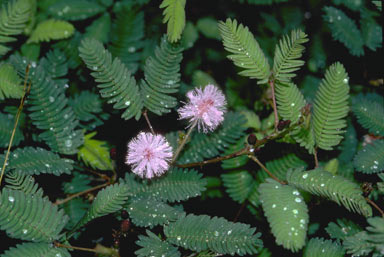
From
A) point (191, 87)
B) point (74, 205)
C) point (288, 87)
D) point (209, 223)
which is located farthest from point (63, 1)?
point (209, 223)

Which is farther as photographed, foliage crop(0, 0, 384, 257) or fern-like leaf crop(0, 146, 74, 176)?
fern-like leaf crop(0, 146, 74, 176)

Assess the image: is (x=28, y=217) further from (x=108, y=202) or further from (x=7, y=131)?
(x=7, y=131)

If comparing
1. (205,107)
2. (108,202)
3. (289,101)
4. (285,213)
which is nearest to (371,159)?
(289,101)

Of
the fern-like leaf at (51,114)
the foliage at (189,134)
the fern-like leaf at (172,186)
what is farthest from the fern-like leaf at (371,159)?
the fern-like leaf at (51,114)

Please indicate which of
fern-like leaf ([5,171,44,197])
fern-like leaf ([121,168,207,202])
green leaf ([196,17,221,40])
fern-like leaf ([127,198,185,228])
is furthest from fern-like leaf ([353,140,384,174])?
fern-like leaf ([5,171,44,197])

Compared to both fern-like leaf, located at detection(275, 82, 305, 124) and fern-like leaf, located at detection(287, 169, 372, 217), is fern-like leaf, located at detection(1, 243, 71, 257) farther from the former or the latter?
fern-like leaf, located at detection(275, 82, 305, 124)

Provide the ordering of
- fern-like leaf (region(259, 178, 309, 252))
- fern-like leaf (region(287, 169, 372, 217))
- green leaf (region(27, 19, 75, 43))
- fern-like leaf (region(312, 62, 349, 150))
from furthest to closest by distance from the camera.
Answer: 1. green leaf (region(27, 19, 75, 43))
2. fern-like leaf (region(312, 62, 349, 150))
3. fern-like leaf (region(287, 169, 372, 217))
4. fern-like leaf (region(259, 178, 309, 252))
